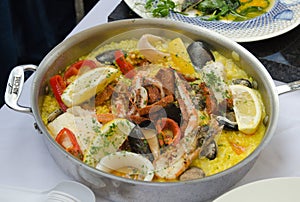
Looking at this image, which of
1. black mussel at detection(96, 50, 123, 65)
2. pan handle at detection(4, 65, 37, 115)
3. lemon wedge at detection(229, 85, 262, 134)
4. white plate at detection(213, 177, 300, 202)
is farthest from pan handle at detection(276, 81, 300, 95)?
pan handle at detection(4, 65, 37, 115)

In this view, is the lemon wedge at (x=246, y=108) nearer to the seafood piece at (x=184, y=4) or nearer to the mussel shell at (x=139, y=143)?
the mussel shell at (x=139, y=143)

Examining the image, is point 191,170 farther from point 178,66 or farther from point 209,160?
point 178,66

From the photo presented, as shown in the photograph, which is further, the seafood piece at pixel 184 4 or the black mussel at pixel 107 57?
the seafood piece at pixel 184 4

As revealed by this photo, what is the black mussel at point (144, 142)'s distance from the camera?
109 cm

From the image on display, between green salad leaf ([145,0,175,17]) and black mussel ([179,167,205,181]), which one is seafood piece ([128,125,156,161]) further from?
green salad leaf ([145,0,175,17])

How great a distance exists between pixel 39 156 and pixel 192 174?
0.36m

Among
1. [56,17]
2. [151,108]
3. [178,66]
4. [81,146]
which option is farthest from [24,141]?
[56,17]

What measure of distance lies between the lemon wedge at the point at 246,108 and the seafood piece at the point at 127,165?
26 cm

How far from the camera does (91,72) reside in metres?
1.27

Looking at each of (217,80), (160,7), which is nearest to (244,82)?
(217,80)

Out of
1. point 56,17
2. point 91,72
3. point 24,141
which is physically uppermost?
point 91,72

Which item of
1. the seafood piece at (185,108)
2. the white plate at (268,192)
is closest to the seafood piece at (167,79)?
the seafood piece at (185,108)

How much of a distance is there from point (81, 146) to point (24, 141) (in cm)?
18

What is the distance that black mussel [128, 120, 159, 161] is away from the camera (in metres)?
1.09
